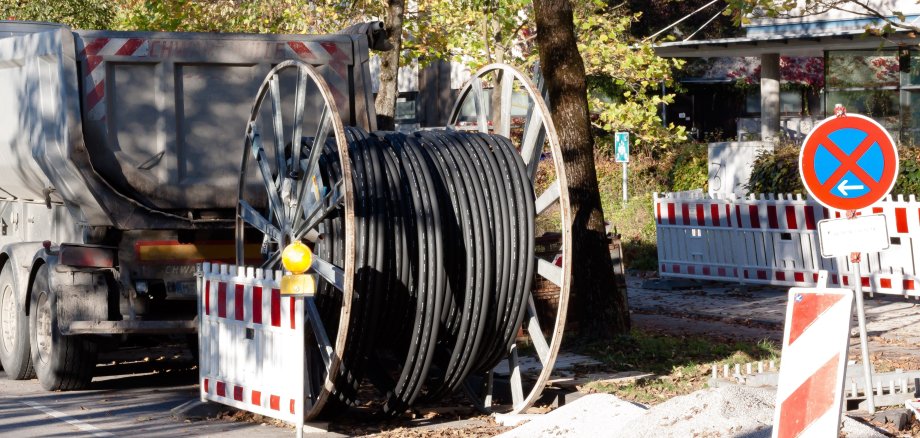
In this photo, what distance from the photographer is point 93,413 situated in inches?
419

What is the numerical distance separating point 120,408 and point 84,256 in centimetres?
131

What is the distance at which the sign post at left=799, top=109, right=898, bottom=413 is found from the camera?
9.12 metres

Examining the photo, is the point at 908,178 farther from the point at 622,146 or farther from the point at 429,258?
→ the point at 429,258

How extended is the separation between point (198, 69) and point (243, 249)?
1.56 metres

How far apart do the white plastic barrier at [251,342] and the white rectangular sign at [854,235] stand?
3406 millimetres

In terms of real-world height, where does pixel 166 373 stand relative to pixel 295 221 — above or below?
below

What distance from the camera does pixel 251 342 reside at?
9812 millimetres

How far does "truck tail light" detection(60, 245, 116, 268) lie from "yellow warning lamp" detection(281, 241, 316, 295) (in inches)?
128

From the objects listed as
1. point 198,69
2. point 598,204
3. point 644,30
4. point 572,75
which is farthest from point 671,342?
point 644,30

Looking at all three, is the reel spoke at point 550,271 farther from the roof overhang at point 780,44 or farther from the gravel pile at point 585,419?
the roof overhang at point 780,44

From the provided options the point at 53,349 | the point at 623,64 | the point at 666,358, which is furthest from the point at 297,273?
the point at 623,64

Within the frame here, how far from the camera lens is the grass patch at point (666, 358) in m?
10.7

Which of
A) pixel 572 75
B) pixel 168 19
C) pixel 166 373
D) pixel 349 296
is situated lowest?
pixel 166 373

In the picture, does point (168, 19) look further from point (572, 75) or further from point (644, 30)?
point (644, 30)
